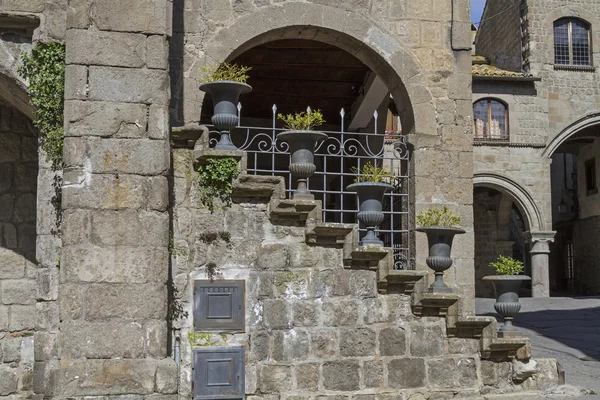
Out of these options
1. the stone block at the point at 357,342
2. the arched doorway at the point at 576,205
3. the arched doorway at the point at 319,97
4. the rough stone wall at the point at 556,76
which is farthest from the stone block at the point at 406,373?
the rough stone wall at the point at 556,76

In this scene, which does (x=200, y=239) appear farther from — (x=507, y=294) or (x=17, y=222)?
(x=507, y=294)

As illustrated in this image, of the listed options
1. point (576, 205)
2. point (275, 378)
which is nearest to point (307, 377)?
point (275, 378)

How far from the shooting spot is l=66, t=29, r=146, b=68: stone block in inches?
245

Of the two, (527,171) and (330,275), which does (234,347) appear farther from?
(527,171)

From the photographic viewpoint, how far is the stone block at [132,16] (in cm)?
629

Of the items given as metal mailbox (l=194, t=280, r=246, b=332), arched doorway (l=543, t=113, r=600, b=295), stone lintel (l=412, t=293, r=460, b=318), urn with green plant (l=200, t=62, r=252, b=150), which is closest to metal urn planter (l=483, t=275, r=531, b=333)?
stone lintel (l=412, t=293, r=460, b=318)

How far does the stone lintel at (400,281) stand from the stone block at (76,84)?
2.96 m

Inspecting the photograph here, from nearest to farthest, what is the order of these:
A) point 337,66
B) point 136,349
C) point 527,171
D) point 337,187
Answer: point 136,349
point 337,66
point 337,187
point 527,171

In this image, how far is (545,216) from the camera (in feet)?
75.4

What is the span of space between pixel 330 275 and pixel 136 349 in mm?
1888

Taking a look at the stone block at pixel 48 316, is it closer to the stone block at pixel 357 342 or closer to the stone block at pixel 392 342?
the stone block at pixel 357 342

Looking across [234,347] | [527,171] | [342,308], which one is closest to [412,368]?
[342,308]

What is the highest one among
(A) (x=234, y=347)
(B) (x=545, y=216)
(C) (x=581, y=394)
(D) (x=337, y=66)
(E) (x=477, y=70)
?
(E) (x=477, y=70)

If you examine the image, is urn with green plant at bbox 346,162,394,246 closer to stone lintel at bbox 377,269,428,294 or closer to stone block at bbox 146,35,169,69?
stone lintel at bbox 377,269,428,294
